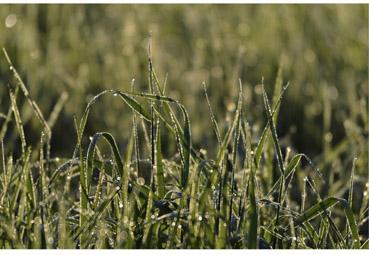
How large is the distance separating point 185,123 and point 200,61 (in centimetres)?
268

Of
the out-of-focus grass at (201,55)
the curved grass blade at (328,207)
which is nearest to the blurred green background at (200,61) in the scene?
the out-of-focus grass at (201,55)

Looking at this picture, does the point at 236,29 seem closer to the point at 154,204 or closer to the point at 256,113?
the point at 256,113

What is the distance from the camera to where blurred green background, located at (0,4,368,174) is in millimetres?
3820

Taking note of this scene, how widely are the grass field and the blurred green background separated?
0.04 ft

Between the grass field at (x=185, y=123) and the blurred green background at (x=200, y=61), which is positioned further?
the blurred green background at (x=200, y=61)

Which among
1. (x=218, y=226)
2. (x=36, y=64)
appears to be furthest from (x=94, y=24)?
(x=218, y=226)

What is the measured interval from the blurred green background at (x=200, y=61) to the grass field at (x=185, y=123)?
1 cm

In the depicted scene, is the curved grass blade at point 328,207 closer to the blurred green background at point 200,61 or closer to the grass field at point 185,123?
the grass field at point 185,123

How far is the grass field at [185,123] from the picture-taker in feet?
5.58

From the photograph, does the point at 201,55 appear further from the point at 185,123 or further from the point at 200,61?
the point at 185,123

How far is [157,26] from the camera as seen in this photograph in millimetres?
5090

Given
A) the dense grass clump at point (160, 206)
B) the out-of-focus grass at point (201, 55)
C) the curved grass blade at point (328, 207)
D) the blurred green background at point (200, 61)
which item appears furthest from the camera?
the out-of-focus grass at point (201, 55)

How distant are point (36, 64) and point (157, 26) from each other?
Answer: 3.40ft

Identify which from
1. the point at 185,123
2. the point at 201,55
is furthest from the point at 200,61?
the point at 185,123
